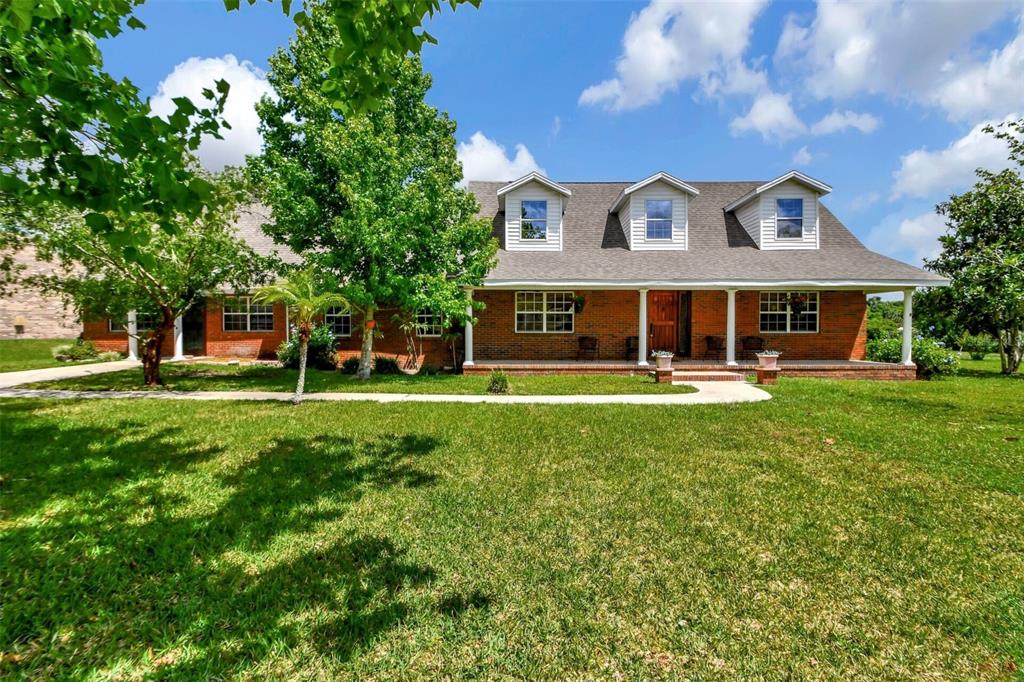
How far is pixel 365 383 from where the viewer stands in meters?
12.2

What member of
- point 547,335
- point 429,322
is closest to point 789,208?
point 547,335

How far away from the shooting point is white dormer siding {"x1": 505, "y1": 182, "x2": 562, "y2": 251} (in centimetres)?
1588

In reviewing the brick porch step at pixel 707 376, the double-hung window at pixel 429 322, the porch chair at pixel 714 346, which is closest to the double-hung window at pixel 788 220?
the porch chair at pixel 714 346

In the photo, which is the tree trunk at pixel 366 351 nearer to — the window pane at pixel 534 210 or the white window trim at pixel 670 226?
the window pane at pixel 534 210

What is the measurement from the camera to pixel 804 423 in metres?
7.83

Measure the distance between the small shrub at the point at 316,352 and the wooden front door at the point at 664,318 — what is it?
1186 cm

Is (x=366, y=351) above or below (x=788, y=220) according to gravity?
A: below

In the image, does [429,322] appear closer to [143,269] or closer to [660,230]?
[143,269]

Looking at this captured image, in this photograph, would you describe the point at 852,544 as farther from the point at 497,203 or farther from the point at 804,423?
the point at 497,203

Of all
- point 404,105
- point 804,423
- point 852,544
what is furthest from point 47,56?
point 404,105

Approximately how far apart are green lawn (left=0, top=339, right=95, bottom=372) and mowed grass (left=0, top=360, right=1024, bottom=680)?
1144cm

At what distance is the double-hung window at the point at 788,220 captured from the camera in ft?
52.8

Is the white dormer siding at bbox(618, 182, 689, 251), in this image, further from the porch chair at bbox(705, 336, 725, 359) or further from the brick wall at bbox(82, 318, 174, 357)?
the brick wall at bbox(82, 318, 174, 357)

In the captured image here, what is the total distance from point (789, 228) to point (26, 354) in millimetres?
30974
